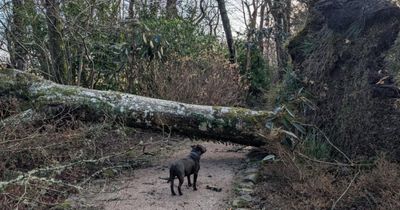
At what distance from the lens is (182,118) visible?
6.32 meters

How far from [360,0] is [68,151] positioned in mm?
4742

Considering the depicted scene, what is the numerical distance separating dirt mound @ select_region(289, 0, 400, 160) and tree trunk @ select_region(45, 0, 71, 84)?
463 cm

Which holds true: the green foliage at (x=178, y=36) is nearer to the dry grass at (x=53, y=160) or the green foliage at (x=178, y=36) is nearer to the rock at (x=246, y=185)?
the dry grass at (x=53, y=160)

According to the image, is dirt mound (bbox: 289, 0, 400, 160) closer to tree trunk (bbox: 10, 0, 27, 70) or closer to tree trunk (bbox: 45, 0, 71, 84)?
tree trunk (bbox: 45, 0, 71, 84)

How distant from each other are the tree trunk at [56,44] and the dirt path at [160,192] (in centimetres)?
338

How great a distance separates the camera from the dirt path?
4.61m

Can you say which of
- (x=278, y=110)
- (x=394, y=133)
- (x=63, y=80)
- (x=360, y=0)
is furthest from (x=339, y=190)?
(x=63, y=80)

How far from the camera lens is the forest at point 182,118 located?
468 centimetres

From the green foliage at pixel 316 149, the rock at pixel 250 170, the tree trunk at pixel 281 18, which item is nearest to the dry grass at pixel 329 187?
the green foliage at pixel 316 149

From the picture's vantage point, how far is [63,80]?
8.52 m

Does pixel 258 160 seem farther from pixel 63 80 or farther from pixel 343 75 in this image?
pixel 63 80

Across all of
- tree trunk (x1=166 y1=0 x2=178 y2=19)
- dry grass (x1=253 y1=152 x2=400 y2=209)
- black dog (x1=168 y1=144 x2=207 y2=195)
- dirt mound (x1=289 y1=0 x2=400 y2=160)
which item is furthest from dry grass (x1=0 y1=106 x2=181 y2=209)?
tree trunk (x1=166 y1=0 x2=178 y2=19)

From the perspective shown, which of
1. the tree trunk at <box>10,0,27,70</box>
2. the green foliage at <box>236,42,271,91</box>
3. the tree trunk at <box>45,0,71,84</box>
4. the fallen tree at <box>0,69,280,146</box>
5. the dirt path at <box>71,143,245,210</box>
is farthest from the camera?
the green foliage at <box>236,42,271,91</box>

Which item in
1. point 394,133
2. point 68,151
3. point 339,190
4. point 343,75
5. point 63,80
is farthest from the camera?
point 63,80
